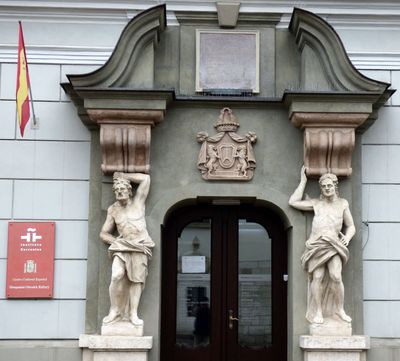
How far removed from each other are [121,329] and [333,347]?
6.97 feet

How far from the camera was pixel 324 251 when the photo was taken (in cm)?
796

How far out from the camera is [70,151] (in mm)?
8398

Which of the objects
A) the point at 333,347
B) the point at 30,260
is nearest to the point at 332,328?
the point at 333,347

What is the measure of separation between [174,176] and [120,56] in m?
1.36

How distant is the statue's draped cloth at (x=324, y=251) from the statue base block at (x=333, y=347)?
243 mm

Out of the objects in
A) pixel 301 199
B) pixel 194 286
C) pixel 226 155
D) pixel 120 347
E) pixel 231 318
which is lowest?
pixel 120 347

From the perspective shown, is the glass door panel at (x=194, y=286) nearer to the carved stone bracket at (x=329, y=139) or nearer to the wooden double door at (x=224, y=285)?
the wooden double door at (x=224, y=285)

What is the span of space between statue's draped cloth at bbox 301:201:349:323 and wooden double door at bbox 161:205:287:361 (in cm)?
66

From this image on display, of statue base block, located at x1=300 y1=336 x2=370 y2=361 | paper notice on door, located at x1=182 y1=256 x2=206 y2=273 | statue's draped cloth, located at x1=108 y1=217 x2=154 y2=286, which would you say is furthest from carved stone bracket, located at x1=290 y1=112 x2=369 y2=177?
statue's draped cloth, located at x1=108 y1=217 x2=154 y2=286

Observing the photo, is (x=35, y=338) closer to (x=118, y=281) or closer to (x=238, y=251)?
(x=118, y=281)

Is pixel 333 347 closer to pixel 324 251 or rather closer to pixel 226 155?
pixel 324 251

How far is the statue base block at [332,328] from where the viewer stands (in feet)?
26.1

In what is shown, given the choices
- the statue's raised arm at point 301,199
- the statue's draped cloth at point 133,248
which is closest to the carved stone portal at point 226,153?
the statue's raised arm at point 301,199

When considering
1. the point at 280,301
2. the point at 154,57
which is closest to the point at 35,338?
the point at 280,301
